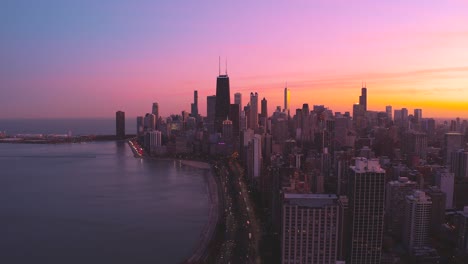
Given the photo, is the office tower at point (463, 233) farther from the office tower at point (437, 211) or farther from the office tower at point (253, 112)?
the office tower at point (253, 112)

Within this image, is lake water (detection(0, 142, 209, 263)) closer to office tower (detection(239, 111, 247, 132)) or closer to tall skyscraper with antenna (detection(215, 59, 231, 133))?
office tower (detection(239, 111, 247, 132))

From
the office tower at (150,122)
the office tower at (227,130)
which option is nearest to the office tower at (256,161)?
the office tower at (227,130)

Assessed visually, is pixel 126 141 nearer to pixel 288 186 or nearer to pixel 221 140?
pixel 221 140

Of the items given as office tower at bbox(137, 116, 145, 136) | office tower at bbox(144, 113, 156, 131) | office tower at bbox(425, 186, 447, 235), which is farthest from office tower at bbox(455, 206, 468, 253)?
office tower at bbox(137, 116, 145, 136)

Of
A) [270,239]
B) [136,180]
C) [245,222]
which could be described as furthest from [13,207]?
[270,239]

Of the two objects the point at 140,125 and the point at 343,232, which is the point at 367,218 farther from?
the point at 140,125

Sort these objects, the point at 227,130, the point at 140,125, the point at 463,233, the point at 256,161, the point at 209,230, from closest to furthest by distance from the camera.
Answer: the point at 463,233 < the point at 209,230 < the point at 256,161 < the point at 227,130 < the point at 140,125

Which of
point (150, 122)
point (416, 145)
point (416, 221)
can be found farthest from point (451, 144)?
point (150, 122)
